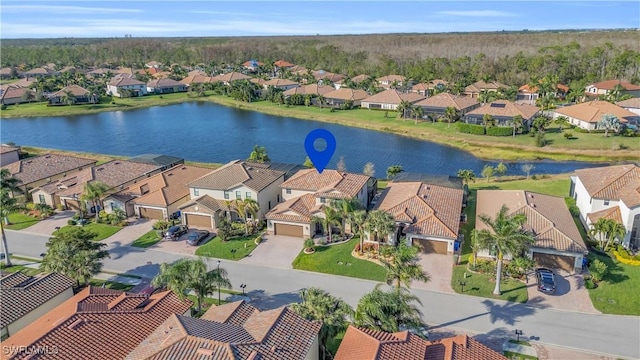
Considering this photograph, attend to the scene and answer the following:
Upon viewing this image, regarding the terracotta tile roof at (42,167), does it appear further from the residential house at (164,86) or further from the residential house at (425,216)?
the residential house at (164,86)

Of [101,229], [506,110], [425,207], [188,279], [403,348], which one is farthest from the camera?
[506,110]

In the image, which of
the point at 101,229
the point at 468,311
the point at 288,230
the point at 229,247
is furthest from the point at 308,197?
the point at 101,229

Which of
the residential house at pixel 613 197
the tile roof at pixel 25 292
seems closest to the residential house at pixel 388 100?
the residential house at pixel 613 197

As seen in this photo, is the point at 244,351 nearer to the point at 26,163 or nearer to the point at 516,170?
the point at 26,163

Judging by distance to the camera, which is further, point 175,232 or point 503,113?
point 503,113

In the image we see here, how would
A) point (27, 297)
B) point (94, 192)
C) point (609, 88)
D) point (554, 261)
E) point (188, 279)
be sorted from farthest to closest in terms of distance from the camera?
point (609, 88) → point (94, 192) → point (554, 261) → point (27, 297) → point (188, 279)

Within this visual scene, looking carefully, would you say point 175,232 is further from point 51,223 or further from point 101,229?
point 51,223
